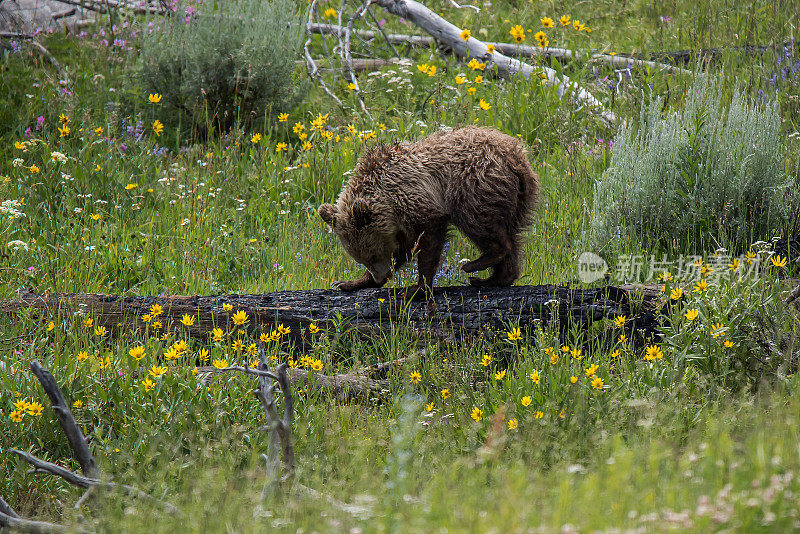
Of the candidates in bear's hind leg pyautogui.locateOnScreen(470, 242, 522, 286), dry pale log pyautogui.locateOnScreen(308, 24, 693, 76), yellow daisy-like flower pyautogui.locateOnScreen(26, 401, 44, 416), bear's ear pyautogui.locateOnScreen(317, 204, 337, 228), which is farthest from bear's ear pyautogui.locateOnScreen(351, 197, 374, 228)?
dry pale log pyautogui.locateOnScreen(308, 24, 693, 76)

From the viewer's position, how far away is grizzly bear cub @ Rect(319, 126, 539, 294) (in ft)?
15.0

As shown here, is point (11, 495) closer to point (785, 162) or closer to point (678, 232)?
point (678, 232)

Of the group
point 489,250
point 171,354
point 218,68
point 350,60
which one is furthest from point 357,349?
point 350,60

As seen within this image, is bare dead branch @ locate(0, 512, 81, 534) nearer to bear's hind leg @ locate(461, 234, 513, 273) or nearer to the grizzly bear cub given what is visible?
the grizzly bear cub

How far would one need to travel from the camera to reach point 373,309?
4668mm

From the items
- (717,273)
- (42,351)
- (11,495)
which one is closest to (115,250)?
(42,351)

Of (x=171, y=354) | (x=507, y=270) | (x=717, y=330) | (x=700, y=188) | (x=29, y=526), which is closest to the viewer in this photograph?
(x=29, y=526)

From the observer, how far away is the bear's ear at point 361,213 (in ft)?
15.4

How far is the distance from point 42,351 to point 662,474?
3.73 metres

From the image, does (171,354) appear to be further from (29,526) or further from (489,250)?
(489,250)

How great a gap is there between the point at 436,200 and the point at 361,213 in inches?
19.5

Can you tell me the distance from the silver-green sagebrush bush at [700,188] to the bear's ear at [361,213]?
2146 mm

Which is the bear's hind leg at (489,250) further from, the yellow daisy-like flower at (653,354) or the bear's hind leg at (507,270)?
the yellow daisy-like flower at (653,354)

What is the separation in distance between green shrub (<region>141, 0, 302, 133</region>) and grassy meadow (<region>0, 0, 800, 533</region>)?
248mm
